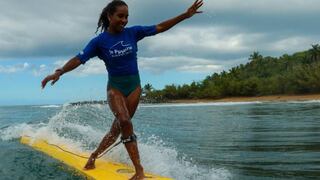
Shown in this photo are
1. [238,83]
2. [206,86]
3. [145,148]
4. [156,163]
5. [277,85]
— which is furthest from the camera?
[206,86]

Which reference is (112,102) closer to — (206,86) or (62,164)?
(62,164)

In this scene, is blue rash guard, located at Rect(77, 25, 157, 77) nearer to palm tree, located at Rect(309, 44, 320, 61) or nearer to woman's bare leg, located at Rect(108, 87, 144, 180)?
woman's bare leg, located at Rect(108, 87, 144, 180)

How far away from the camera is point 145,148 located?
9531 millimetres

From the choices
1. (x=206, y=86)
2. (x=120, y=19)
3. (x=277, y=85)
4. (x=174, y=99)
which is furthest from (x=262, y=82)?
(x=120, y=19)

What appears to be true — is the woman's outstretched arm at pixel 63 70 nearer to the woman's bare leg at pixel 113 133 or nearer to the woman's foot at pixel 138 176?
the woman's bare leg at pixel 113 133

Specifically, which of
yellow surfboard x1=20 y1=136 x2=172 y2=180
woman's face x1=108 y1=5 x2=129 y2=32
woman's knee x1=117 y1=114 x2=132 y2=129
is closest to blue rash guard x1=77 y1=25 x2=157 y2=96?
woman's face x1=108 y1=5 x2=129 y2=32

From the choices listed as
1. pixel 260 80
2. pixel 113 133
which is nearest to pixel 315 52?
pixel 260 80

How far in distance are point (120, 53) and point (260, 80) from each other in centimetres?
10814

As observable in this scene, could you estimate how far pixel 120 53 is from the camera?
6785mm

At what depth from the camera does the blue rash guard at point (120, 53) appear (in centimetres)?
680

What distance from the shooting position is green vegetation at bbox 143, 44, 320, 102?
337 ft

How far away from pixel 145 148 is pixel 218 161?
1533 mm

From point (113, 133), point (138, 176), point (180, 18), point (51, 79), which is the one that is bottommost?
point (138, 176)

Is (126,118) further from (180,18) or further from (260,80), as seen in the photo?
(260,80)
